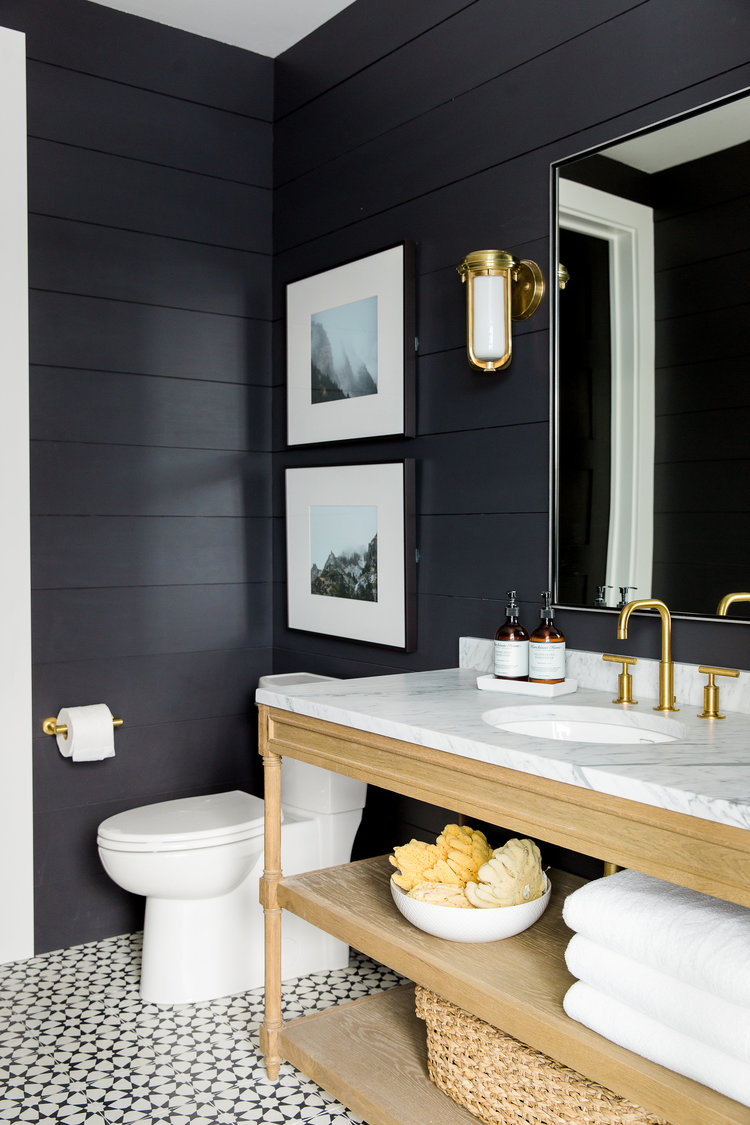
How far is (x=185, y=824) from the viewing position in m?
2.39

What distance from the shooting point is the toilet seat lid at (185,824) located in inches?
90.6

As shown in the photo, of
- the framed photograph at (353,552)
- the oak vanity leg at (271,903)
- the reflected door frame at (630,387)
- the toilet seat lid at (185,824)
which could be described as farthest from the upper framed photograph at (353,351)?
the toilet seat lid at (185,824)

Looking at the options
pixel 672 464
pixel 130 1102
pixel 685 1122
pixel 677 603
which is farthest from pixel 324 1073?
pixel 672 464

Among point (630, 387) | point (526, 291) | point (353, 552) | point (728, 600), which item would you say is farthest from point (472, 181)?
point (728, 600)

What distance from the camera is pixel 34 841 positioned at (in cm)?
267

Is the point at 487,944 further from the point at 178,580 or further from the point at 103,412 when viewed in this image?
the point at 103,412

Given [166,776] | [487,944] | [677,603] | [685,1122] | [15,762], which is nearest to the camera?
[685,1122]

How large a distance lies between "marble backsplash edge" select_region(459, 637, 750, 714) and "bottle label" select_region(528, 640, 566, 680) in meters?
0.08

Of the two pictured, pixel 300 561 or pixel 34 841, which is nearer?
pixel 34 841

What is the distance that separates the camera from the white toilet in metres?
2.31

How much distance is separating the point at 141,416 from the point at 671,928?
2.11m

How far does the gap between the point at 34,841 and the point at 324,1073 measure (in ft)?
3.84

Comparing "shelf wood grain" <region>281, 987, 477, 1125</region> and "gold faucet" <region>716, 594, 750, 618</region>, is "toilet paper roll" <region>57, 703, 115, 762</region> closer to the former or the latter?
"shelf wood grain" <region>281, 987, 477, 1125</region>

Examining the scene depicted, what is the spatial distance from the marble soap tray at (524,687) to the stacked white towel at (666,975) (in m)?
0.51
